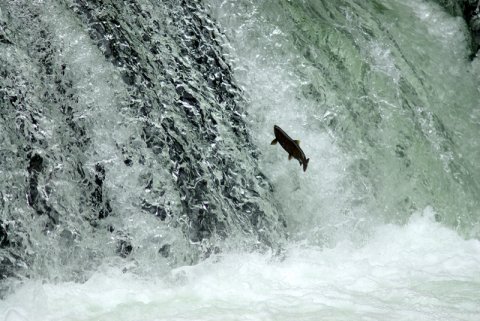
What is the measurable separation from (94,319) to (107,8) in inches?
73.6

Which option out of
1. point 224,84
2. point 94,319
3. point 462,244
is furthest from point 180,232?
point 462,244

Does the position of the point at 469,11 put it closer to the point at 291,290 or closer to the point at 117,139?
the point at 291,290

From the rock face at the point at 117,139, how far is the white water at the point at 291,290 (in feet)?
0.56

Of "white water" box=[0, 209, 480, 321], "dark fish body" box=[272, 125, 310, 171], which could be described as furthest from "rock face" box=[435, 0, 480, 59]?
"dark fish body" box=[272, 125, 310, 171]

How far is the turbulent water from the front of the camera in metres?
3.88

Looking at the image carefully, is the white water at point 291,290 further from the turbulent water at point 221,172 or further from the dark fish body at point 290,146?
the dark fish body at point 290,146

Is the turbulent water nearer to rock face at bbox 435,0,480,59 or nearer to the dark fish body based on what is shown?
the dark fish body

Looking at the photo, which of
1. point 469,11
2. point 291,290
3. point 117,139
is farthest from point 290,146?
point 469,11

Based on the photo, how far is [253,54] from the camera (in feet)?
16.3

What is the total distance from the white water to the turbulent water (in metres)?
0.01

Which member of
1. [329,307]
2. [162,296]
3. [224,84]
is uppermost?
[224,84]

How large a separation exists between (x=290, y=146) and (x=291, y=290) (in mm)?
914

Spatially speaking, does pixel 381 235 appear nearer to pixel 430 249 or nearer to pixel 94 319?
pixel 430 249

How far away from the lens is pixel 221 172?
14.6 ft
